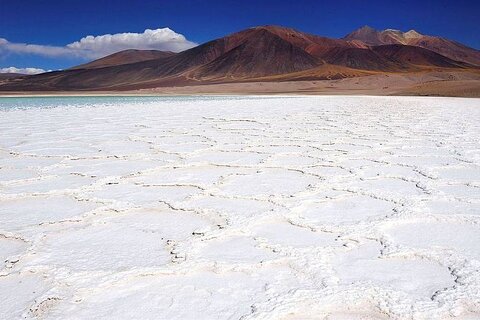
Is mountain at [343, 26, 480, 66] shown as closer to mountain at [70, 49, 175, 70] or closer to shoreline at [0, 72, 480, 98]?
mountain at [70, 49, 175, 70]

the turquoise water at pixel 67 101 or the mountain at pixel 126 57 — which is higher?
the mountain at pixel 126 57

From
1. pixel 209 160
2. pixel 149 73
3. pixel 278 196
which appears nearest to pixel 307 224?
pixel 278 196

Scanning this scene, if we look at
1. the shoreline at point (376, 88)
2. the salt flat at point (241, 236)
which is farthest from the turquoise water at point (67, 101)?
the salt flat at point (241, 236)

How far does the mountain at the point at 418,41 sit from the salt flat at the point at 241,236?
169 m

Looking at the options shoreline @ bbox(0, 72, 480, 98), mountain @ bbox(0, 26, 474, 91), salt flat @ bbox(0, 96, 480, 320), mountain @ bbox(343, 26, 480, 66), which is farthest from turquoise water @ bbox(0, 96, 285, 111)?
mountain @ bbox(343, 26, 480, 66)

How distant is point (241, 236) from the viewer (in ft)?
4.88

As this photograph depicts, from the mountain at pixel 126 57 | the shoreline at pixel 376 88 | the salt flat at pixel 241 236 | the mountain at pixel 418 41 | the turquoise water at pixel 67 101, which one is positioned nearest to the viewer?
the salt flat at pixel 241 236

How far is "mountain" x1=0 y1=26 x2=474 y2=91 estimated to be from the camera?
3034 inches

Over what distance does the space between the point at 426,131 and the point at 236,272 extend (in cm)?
406

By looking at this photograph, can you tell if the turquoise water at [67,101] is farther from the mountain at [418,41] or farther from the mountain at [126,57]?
the mountain at [418,41]

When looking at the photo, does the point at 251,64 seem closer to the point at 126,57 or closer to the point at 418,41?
the point at 126,57

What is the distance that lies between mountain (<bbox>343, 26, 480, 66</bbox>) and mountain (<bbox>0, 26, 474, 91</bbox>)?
225 feet

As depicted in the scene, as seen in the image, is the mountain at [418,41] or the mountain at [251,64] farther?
the mountain at [418,41]

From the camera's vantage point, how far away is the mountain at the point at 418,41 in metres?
166
